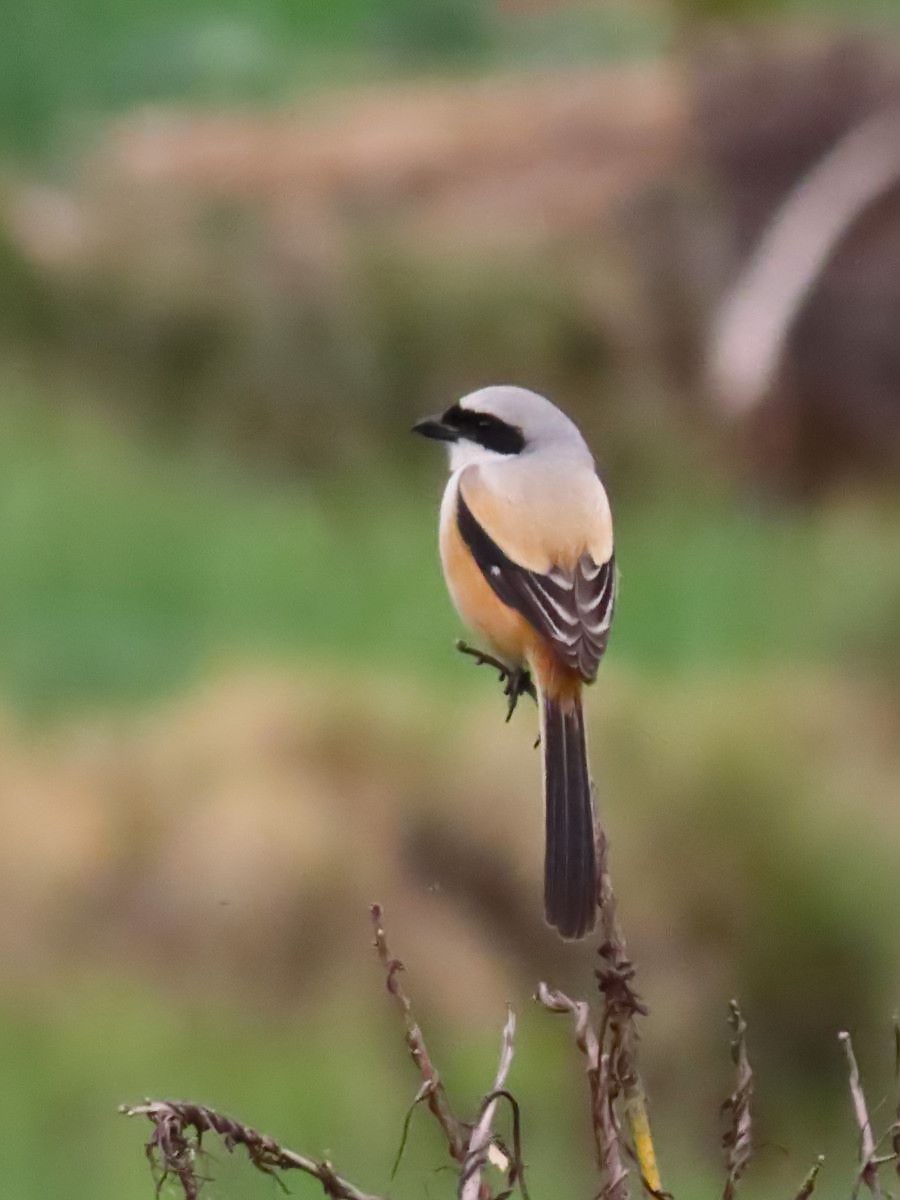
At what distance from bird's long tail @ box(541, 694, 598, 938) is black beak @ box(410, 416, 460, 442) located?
317 mm

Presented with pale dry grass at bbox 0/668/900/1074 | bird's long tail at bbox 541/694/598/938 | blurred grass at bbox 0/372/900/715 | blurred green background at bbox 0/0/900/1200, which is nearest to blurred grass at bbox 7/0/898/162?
blurred green background at bbox 0/0/900/1200

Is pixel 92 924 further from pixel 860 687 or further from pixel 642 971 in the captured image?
pixel 860 687

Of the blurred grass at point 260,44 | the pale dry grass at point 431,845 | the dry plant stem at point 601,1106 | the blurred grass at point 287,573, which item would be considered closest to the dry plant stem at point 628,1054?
the dry plant stem at point 601,1106

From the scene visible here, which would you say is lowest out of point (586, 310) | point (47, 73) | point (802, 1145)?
point (802, 1145)

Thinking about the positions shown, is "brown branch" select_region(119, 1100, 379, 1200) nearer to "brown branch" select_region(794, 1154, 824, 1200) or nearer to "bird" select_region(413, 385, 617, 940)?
"brown branch" select_region(794, 1154, 824, 1200)

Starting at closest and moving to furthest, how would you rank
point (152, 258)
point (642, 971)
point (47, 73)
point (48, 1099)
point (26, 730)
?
point (48, 1099), point (642, 971), point (26, 730), point (152, 258), point (47, 73)

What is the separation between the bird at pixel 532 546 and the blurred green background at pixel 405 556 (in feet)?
6.79

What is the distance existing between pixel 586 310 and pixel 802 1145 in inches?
75.5

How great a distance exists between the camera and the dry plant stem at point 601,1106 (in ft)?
3.84

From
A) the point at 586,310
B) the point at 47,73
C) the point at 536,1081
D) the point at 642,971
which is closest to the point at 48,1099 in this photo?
the point at 536,1081

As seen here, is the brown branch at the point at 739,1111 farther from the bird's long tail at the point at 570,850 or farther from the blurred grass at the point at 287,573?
the blurred grass at the point at 287,573

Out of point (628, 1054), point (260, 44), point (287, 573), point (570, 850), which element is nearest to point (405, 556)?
point (287, 573)

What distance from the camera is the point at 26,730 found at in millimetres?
4797

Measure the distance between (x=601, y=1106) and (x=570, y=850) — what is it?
0.35 meters
